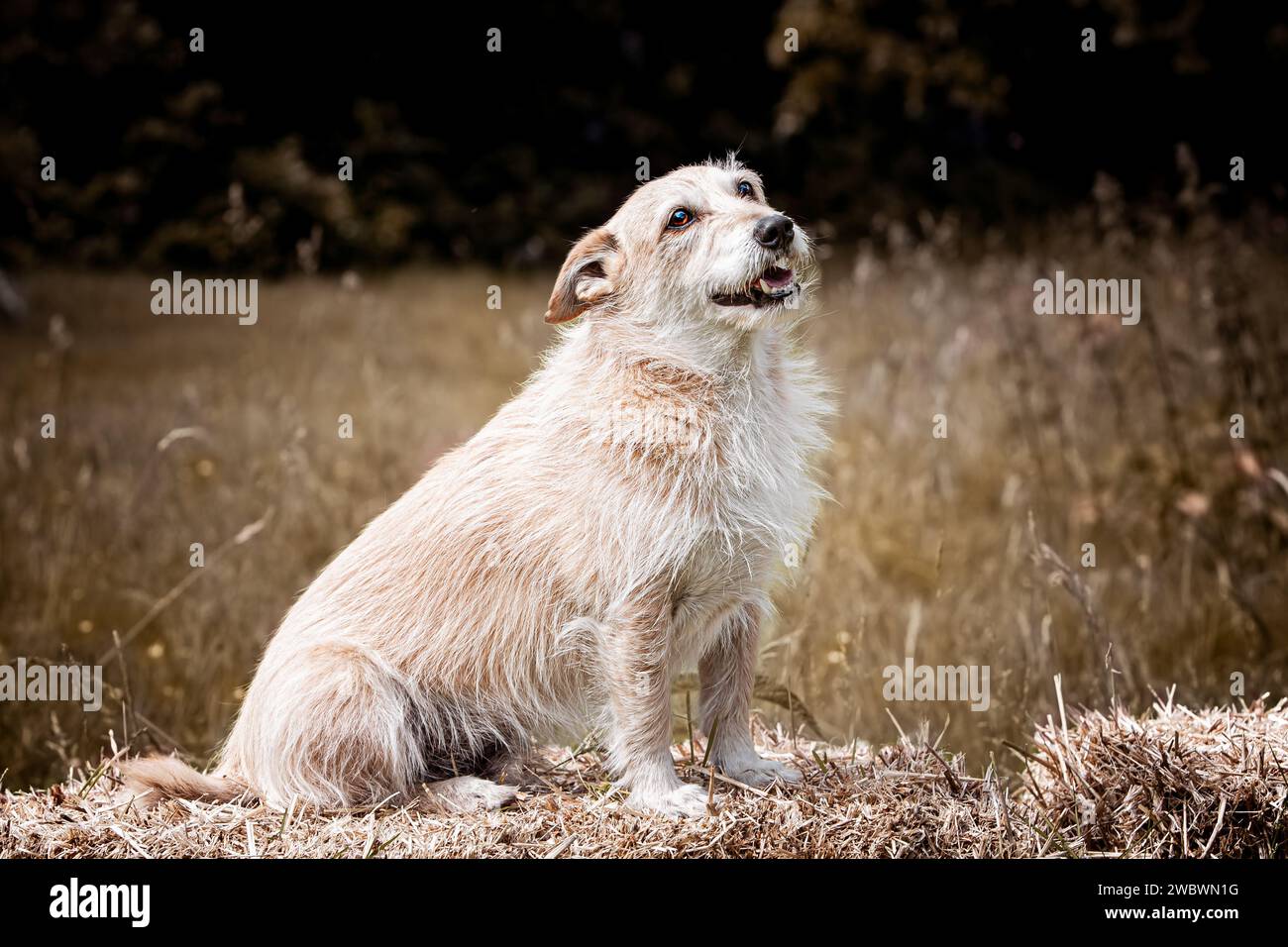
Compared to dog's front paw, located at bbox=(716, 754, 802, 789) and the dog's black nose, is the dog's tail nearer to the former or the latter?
dog's front paw, located at bbox=(716, 754, 802, 789)

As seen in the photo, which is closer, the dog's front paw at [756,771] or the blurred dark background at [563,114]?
the dog's front paw at [756,771]

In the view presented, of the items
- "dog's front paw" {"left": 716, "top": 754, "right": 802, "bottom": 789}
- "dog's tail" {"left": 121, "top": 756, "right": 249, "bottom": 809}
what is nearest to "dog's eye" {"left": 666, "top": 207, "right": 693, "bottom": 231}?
"dog's front paw" {"left": 716, "top": 754, "right": 802, "bottom": 789}

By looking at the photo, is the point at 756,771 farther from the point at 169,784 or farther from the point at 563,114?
the point at 563,114

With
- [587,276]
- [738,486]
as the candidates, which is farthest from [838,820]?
[587,276]

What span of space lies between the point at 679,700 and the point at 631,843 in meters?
2.11

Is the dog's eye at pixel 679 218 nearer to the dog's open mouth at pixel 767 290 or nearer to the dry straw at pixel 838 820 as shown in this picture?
the dog's open mouth at pixel 767 290

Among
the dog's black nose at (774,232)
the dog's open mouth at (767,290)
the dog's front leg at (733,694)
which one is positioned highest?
the dog's black nose at (774,232)

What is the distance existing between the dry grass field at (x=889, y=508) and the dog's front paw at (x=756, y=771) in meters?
0.28

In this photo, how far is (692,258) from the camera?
315 cm

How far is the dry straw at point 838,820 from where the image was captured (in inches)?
113

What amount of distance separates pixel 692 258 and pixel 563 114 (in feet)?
37.9

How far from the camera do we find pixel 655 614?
3021 mm

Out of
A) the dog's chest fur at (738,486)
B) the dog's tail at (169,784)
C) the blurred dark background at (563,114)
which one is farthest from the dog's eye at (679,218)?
the blurred dark background at (563,114)
